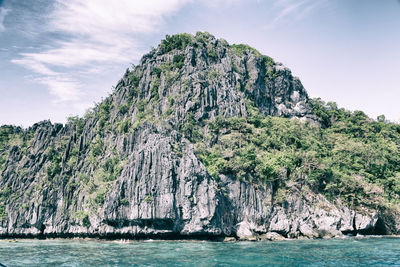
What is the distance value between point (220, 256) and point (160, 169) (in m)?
18.2

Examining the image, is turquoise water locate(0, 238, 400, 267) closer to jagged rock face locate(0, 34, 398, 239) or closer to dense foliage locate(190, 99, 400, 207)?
jagged rock face locate(0, 34, 398, 239)

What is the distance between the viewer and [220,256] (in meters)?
29.9

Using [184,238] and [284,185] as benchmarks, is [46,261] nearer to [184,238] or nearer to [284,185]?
[184,238]

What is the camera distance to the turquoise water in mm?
26875

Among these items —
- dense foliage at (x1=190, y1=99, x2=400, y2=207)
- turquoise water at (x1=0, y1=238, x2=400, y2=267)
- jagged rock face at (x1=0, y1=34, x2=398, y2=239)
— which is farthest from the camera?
dense foliage at (x1=190, y1=99, x2=400, y2=207)

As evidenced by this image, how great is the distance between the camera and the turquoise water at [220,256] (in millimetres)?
26875

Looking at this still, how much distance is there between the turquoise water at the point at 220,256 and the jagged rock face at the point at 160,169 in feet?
24.3

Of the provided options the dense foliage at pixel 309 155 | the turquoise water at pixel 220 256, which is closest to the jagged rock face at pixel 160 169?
the dense foliage at pixel 309 155

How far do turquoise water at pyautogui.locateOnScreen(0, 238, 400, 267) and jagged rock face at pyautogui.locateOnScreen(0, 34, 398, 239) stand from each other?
7.42 meters

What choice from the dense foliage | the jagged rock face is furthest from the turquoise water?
the dense foliage

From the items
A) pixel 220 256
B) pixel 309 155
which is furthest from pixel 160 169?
pixel 309 155

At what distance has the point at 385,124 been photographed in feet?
232

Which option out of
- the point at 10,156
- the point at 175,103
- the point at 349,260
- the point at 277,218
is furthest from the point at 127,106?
the point at 349,260

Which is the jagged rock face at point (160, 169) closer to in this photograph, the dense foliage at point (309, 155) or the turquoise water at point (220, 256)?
the dense foliage at point (309, 155)
